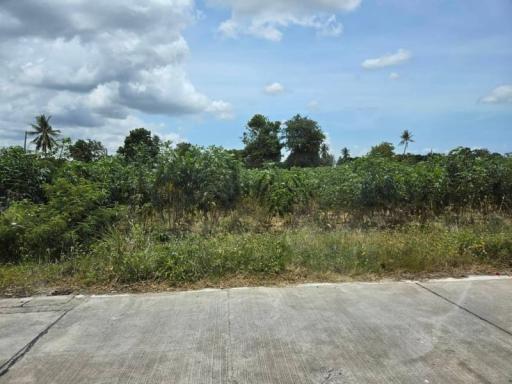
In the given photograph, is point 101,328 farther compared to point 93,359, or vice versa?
point 101,328

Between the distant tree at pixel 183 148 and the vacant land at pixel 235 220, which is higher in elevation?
the distant tree at pixel 183 148

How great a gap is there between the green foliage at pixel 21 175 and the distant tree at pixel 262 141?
6951 cm

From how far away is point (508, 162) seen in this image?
31.2 ft

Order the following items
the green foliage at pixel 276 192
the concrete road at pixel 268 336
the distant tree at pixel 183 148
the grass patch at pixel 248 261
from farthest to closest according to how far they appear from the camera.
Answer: the green foliage at pixel 276 192, the distant tree at pixel 183 148, the grass patch at pixel 248 261, the concrete road at pixel 268 336

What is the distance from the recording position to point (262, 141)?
81750 millimetres

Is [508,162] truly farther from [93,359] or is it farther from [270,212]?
[93,359]

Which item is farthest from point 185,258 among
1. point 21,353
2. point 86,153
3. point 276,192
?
point 86,153

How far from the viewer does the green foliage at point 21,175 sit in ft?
26.0

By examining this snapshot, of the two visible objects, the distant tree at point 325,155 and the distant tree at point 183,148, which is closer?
the distant tree at point 183,148

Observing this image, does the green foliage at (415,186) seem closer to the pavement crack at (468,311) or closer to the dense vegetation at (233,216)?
the dense vegetation at (233,216)

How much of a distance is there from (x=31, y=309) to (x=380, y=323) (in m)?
3.63

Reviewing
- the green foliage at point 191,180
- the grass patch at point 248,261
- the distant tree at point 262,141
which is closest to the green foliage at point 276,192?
the green foliage at point 191,180

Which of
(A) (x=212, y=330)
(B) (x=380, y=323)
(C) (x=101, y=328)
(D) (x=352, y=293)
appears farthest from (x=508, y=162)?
(C) (x=101, y=328)

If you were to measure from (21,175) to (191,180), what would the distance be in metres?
2.92
